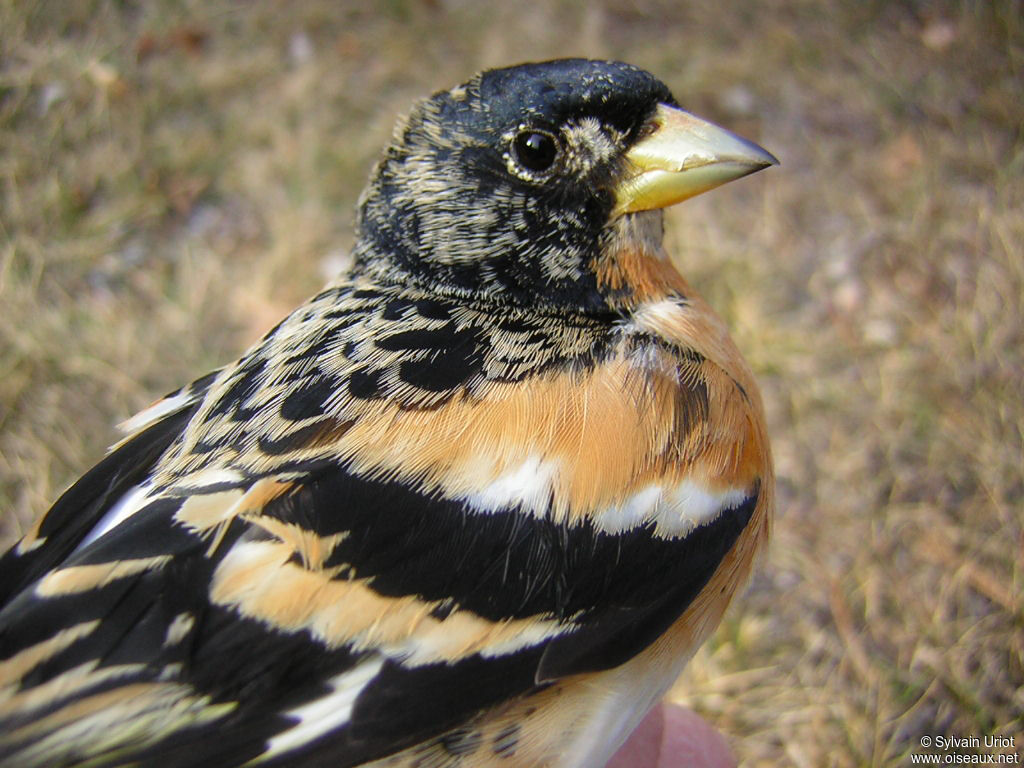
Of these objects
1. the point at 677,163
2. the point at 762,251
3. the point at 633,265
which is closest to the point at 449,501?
the point at 633,265

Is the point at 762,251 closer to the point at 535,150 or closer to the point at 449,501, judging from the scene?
the point at 535,150

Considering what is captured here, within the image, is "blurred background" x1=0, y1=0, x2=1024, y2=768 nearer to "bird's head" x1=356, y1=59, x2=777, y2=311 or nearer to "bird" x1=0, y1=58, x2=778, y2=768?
"bird" x1=0, y1=58, x2=778, y2=768

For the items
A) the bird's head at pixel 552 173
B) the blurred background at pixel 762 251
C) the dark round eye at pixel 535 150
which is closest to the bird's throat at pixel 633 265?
the bird's head at pixel 552 173

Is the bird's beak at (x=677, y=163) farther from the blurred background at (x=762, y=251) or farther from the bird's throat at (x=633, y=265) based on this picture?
the blurred background at (x=762, y=251)

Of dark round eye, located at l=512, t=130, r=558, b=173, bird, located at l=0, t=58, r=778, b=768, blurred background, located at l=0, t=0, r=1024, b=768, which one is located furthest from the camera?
blurred background, located at l=0, t=0, r=1024, b=768

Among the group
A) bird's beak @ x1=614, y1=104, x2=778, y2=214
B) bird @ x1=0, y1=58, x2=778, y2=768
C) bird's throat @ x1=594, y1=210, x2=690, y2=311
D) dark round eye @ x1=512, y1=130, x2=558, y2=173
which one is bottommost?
bird @ x1=0, y1=58, x2=778, y2=768

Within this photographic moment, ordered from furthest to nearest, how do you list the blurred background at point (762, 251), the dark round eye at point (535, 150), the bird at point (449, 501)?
the blurred background at point (762, 251)
the dark round eye at point (535, 150)
the bird at point (449, 501)

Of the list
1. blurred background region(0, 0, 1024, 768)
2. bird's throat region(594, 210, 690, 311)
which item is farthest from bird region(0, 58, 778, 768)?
blurred background region(0, 0, 1024, 768)

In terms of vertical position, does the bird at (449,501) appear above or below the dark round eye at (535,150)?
below

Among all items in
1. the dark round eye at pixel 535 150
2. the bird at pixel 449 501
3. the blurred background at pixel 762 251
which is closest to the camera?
the bird at pixel 449 501
